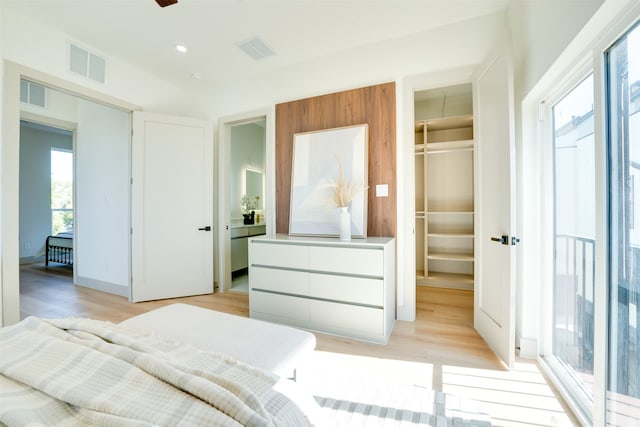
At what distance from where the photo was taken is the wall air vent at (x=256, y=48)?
267 cm

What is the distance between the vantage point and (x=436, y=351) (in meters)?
1.98

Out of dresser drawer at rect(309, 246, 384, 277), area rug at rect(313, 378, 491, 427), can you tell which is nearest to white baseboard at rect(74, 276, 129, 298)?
dresser drawer at rect(309, 246, 384, 277)

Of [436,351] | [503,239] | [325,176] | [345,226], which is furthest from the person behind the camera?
[325,176]

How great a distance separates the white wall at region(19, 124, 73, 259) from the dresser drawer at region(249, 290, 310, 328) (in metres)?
6.03

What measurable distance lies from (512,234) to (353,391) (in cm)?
146

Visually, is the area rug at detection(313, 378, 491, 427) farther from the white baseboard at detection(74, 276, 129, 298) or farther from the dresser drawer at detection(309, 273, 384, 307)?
the white baseboard at detection(74, 276, 129, 298)

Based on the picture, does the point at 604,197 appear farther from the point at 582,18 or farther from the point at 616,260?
the point at 582,18

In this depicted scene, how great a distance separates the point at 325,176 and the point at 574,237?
79.0 inches

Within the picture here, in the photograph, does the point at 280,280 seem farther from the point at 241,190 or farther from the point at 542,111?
the point at 241,190

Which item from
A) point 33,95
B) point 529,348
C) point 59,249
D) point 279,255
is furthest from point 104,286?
point 529,348

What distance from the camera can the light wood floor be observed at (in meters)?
1.45

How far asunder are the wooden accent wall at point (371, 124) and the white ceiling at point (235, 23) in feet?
1.74

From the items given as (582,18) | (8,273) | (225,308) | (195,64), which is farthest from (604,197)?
(8,273)

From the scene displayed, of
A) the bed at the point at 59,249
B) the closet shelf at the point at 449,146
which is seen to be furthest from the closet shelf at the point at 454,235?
the bed at the point at 59,249
